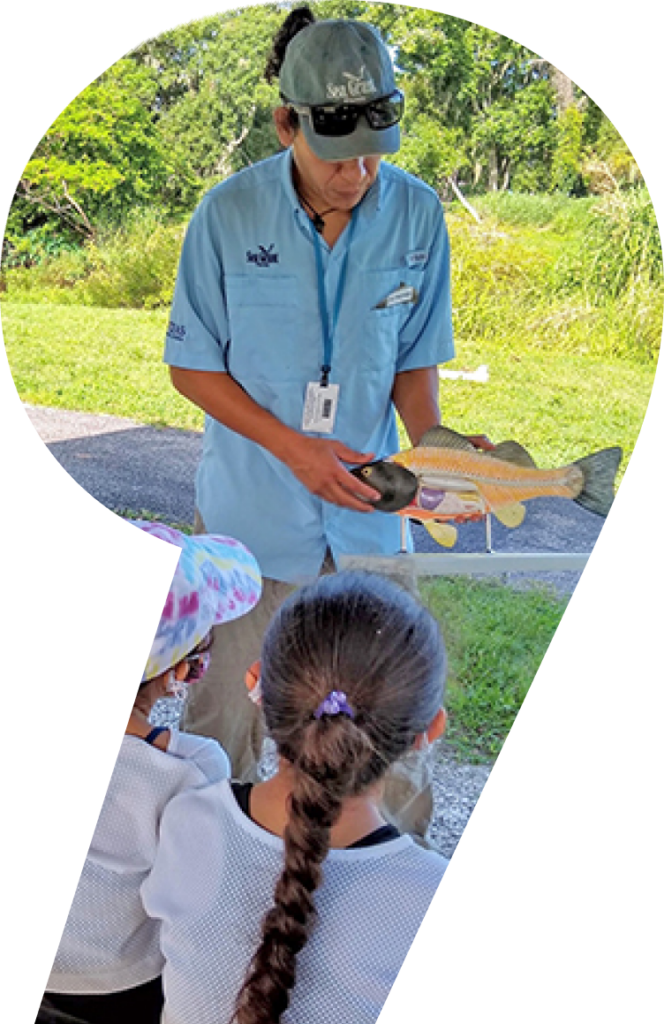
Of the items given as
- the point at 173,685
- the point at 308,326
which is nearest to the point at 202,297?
the point at 308,326

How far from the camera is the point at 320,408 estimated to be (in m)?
2.29

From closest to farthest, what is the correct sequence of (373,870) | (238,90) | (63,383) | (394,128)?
(373,870) → (394,128) → (238,90) → (63,383)

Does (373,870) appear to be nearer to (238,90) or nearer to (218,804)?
(218,804)

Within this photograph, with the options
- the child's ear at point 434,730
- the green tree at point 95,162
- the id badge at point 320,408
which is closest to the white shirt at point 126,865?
the child's ear at point 434,730

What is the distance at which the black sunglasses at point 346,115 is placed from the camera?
214 centimetres

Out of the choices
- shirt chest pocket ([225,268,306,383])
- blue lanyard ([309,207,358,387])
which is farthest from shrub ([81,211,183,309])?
blue lanyard ([309,207,358,387])

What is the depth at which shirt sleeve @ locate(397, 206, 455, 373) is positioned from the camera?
231 centimetres

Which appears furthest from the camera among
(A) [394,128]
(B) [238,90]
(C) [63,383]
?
(C) [63,383]

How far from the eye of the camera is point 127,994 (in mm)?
2232

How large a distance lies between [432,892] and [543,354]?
3.05 ft

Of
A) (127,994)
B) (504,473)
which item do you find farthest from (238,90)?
(127,994)

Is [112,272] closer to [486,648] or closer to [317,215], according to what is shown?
[317,215]

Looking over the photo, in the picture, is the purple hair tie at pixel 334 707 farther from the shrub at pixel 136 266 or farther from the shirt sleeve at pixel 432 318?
the shrub at pixel 136 266

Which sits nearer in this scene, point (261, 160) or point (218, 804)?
point (218, 804)
